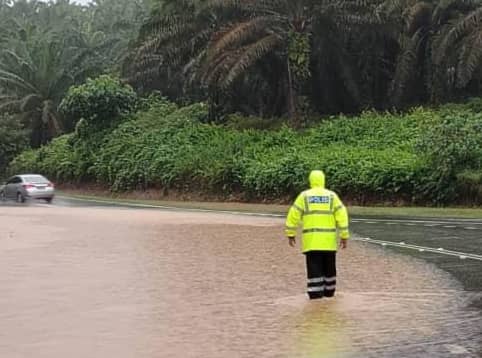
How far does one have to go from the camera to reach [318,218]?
10.8 metres

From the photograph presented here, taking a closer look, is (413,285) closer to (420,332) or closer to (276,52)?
(420,332)

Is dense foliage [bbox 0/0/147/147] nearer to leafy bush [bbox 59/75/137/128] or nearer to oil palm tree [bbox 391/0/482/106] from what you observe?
leafy bush [bbox 59/75/137/128]

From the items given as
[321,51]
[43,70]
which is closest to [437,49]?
[321,51]

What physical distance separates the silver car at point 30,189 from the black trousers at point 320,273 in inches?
1195

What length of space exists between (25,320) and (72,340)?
1414mm

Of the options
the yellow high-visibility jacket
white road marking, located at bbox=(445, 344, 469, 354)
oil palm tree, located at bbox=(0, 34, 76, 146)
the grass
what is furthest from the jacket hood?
oil palm tree, located at bbox=(0, 34, 76, 146)

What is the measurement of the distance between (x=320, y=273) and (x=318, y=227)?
61 cm

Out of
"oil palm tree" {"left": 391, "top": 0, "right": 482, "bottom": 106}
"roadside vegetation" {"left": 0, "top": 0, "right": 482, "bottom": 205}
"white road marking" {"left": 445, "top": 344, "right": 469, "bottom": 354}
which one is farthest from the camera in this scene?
"oil palm tree" {"left": 391, "top": 0, "right": 482, "bottom": 106}

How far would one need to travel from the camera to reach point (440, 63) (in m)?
37.4

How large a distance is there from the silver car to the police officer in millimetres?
30371

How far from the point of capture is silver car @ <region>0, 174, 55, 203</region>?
39.8 m

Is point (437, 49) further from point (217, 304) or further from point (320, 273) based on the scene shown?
point (217, 304)

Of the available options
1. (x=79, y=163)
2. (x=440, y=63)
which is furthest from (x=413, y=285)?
(x=79, y=163)

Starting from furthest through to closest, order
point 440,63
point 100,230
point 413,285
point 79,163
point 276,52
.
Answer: point 79,163, point 276,52, point 440,63, point 100,230, point 413,285
